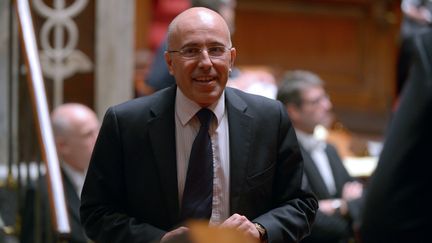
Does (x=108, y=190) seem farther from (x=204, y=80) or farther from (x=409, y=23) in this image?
(x=409, y=23)

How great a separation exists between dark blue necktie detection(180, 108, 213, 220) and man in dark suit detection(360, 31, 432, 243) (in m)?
0.45

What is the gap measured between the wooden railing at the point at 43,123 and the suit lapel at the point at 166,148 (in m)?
1.16

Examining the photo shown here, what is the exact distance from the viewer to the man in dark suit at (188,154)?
306cm

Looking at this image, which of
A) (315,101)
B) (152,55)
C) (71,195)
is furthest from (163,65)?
(152,55)

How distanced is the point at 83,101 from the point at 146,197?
3.12 metres

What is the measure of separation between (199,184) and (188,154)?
10 cm

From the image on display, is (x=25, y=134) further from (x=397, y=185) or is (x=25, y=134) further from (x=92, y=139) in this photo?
(x=397, y=185)

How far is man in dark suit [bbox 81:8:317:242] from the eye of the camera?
10.1ft

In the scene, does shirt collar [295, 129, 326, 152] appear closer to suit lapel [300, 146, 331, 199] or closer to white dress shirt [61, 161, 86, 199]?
suit lapel [300, 146, 331, 199]

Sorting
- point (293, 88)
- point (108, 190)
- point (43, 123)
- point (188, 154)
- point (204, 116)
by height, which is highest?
point (204, 116)

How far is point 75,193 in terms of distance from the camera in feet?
18.0

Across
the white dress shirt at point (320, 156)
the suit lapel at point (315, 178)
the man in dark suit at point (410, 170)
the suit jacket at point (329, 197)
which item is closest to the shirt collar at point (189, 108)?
the man in dark suit at point (410, 170)

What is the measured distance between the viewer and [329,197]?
19.4 ft

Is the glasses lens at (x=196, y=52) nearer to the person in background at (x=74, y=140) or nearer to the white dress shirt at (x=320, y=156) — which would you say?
the person in background at (x=74, y=140)
